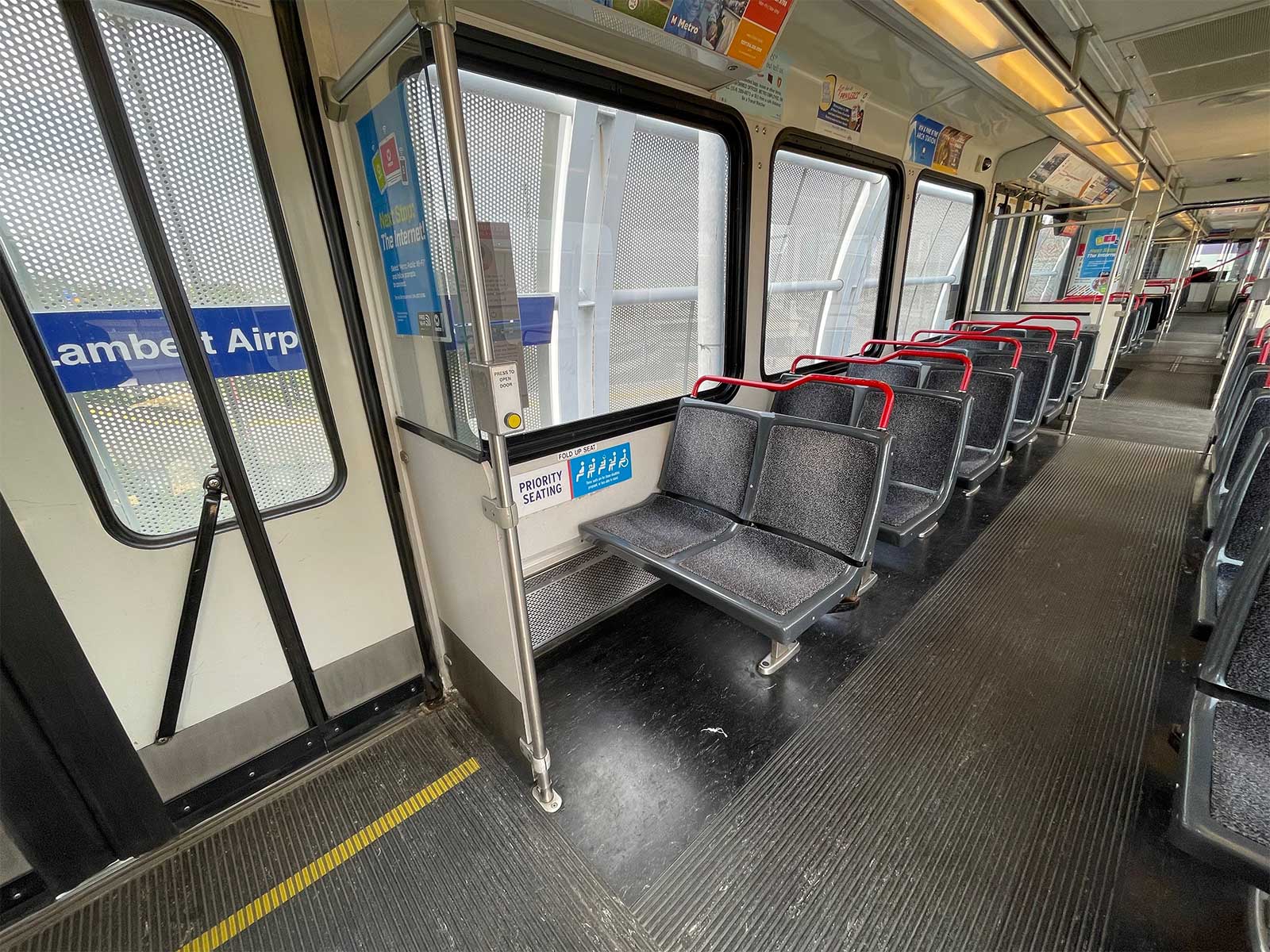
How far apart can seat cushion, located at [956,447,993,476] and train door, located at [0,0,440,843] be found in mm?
3270

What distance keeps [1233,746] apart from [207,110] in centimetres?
311

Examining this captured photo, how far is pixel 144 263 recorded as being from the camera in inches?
52.7

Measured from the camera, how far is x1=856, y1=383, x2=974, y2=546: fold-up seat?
2717 mm

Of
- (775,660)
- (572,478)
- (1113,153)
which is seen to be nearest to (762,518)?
(775,660)

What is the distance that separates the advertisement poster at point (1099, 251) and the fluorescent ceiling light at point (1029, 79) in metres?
Result: 5.86

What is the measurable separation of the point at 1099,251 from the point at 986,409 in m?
7.15

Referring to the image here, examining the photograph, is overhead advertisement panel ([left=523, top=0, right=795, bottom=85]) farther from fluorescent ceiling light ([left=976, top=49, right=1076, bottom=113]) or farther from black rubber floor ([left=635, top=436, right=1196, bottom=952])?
black rubber floor ([left=635, top=436, right=1196, bottom=952])

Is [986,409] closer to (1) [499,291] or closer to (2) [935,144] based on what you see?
(2) [935,144]

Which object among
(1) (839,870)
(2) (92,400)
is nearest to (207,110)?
(2) (92,400)

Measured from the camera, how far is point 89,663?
1424 mm

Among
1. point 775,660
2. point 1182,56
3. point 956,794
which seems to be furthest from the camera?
point 1182,56

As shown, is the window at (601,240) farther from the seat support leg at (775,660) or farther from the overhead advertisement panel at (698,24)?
the seat support leg at (775,660)

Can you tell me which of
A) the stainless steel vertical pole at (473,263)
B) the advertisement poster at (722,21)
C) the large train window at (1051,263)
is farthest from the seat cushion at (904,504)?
the large train window at (1051,263)

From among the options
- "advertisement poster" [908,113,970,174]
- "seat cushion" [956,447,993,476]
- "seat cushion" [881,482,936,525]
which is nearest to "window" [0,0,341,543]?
"seat cushion" [881,482,936,525]
